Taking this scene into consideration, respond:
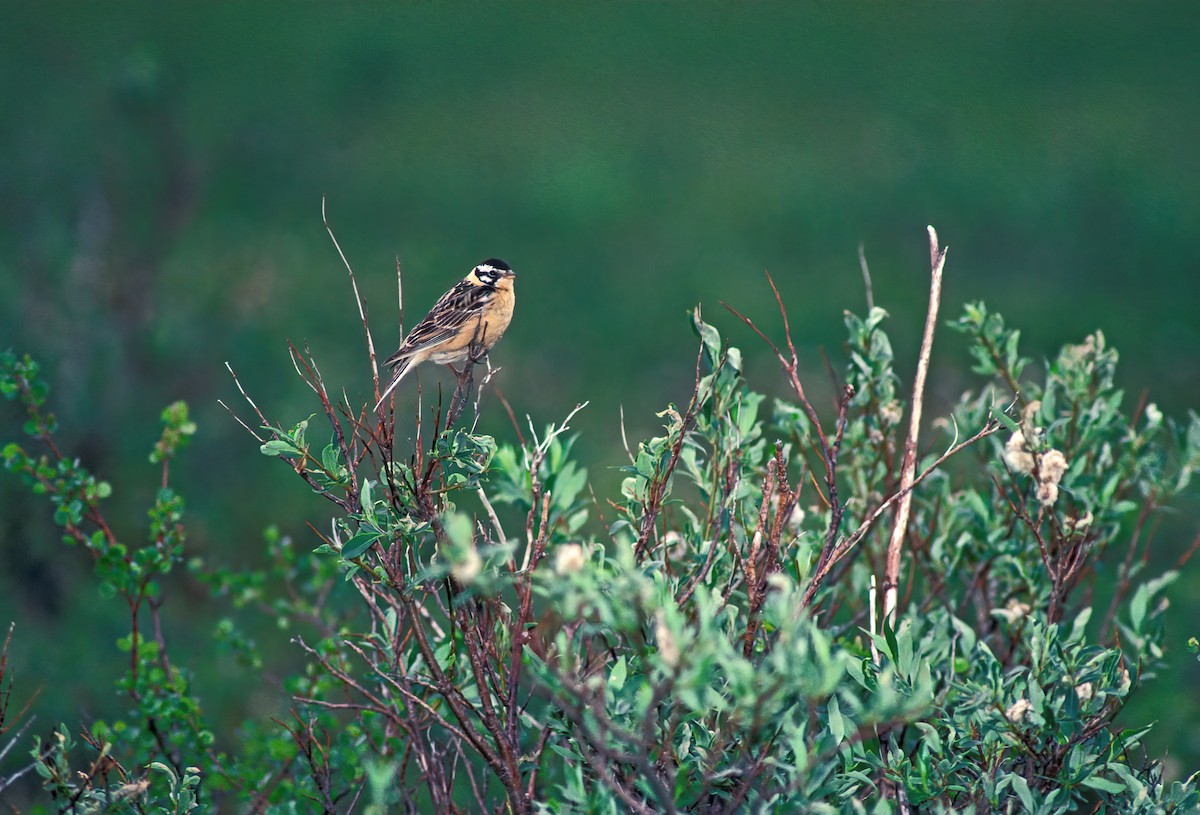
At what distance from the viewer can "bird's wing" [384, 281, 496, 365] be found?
396cm

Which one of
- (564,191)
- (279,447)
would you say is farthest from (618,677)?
(564,191)

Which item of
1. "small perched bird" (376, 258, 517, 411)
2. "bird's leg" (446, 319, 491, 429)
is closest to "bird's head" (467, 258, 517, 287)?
"small perched bird" (376, 258, 517, 411)

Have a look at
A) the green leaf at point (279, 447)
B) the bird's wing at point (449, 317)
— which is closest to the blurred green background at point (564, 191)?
the bird's wing at point (449, 317)

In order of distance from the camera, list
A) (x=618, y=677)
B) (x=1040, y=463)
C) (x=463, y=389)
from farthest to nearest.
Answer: (x=463, y=389), (x=1040, y=463), (x=618, y=677)

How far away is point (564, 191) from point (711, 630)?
6.38 metres

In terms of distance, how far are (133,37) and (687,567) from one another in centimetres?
541

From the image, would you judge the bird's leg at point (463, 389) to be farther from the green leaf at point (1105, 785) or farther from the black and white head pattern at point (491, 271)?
the green leaf at point (1105, 785)

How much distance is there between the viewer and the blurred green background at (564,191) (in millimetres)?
6363

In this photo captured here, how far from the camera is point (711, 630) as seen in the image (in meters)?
1.59

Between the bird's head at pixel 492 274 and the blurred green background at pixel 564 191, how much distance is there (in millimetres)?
1968

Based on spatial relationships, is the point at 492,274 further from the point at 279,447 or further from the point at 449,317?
the point at 279,447

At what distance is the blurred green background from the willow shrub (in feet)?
9.61

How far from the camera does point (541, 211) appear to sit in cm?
762

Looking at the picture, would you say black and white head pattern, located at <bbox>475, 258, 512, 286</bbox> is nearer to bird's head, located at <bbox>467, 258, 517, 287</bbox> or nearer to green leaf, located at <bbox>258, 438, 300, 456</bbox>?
bird's head, located at <bbox>467, 258, 517, 287</bbox>
